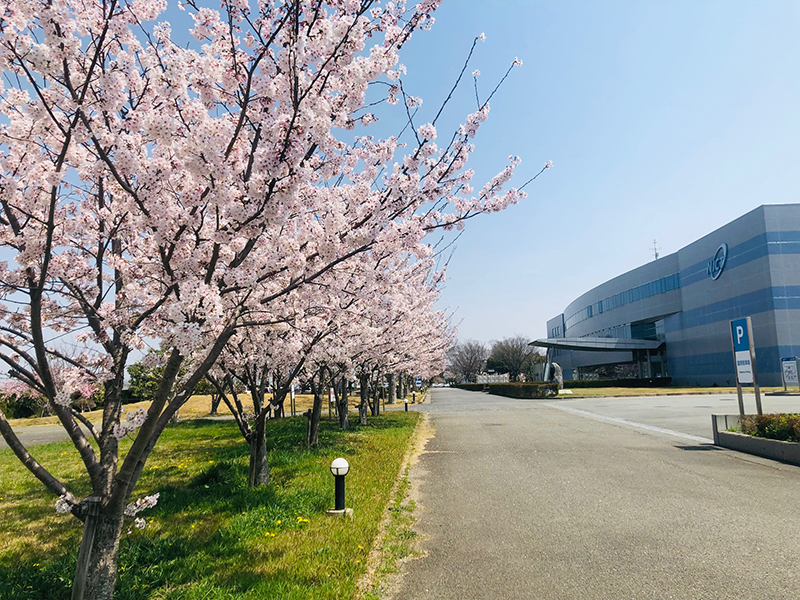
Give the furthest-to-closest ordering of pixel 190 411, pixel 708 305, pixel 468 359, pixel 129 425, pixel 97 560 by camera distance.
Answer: pixel 468 359 → pixel 708 305 → pixel 190 411 → pixel 129 425 → pixel 97 560

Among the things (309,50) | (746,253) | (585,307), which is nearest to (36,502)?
(309,50)

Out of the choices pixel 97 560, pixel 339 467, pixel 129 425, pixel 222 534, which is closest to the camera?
pixel 97 560

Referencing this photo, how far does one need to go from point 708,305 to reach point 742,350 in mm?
43174

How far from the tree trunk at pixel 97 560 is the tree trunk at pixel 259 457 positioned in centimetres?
417

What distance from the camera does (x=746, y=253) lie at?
4441cm

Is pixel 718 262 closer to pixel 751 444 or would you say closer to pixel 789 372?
pixel 789 372

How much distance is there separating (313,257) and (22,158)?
2.51m

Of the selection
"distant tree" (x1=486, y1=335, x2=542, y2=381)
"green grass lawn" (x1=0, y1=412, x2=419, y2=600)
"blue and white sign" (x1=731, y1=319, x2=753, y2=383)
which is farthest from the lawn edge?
"distant tree" (x1=486, y1=335, x2=542, y2=381)

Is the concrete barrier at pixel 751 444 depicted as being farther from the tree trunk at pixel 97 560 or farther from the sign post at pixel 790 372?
the sign post at pixel 790 372

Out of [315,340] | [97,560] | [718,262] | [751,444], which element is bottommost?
[751,444]

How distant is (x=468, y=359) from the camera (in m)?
111

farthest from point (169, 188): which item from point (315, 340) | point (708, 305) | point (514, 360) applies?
point (514, 360)

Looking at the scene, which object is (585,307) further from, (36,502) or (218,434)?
(36,502)

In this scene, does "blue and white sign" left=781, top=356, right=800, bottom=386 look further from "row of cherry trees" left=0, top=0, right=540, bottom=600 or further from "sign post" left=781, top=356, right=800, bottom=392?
"row of cherry trees" left=0, top=0, right=540, bottom=600
